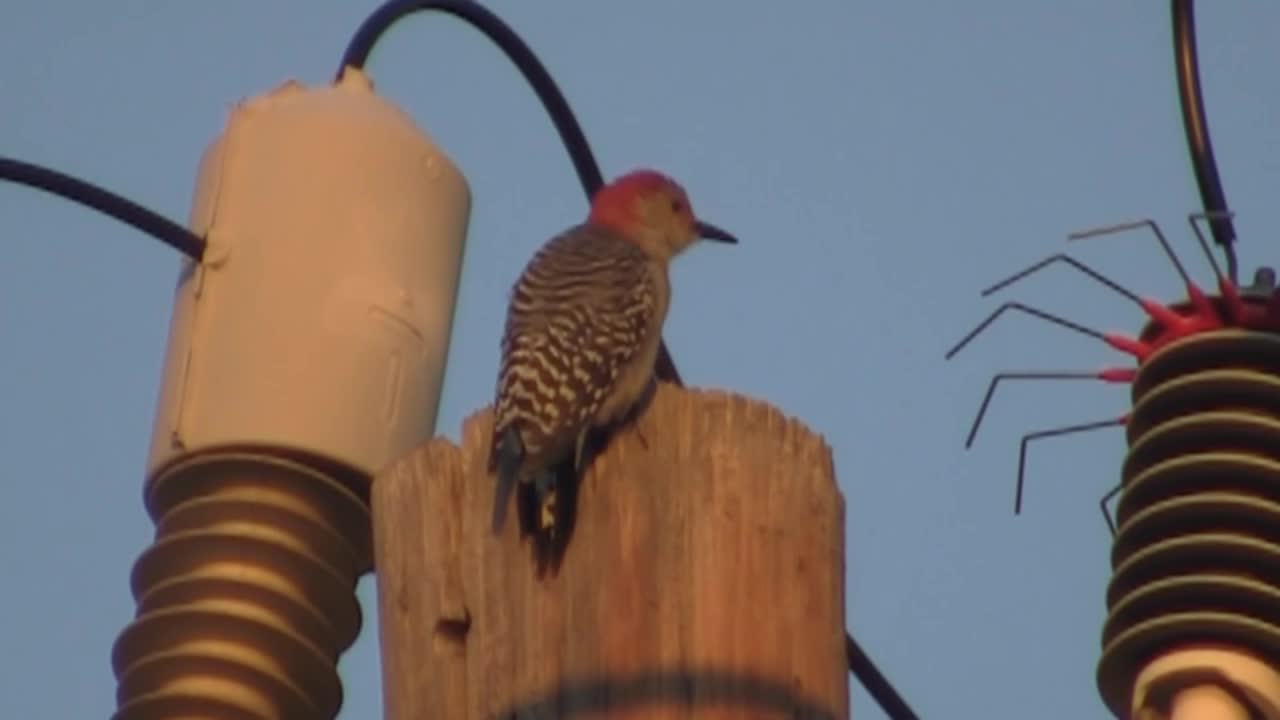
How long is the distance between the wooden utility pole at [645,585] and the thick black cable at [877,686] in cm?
68

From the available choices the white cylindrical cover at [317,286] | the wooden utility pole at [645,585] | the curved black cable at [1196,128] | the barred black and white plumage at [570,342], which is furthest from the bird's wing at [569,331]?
the curved black cable at [1196,128]

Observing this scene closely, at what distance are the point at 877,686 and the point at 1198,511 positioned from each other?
4.57ft

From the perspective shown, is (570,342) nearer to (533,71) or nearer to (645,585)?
(533,71)

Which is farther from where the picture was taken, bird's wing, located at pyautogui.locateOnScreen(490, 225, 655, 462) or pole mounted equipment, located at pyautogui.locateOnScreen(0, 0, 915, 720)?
bird's wing, located at pyautogui.locateOnScreen(490, 225, 655, 462)

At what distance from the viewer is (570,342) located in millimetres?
6277

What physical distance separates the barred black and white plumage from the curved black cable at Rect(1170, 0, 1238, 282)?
1.09 metres

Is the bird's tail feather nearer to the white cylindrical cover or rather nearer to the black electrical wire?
the white cylindrical cover

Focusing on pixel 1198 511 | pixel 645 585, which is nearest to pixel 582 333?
pixel 645 585

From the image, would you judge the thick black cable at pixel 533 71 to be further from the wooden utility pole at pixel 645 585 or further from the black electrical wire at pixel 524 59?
the wooden utility pole at pixel 645 585

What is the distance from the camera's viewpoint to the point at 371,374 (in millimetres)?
4387

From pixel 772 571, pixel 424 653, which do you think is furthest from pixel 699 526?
pixel 424 653

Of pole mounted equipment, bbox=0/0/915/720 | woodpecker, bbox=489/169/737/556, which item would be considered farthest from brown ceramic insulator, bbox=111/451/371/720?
woodpecker, bbox=489/169/737/556

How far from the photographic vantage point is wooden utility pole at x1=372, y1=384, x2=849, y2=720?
3.82m

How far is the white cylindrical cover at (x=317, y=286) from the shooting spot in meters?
4.27
